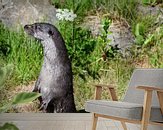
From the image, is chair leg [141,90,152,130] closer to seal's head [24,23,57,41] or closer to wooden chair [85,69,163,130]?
wooden chair [85,69,163,130]

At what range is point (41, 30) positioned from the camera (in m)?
4.36

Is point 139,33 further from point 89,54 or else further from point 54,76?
point 54,76

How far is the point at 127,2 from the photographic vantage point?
447 cm

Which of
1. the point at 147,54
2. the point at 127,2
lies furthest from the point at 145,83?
the point at 127,2

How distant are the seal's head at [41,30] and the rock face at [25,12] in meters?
0.10

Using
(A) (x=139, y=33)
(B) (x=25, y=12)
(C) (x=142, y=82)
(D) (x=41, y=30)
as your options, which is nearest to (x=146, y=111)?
(C) (x=142, y=82)

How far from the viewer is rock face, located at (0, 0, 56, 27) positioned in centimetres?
450

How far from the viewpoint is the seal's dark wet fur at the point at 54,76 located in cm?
427

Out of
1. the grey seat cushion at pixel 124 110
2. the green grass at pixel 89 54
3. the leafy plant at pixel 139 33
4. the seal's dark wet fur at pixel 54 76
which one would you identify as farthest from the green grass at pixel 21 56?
the grey seat cushion at pixel 124 110

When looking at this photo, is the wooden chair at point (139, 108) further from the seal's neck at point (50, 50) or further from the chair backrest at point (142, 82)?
the seal's neck at point (50, 50)

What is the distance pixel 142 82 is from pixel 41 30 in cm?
161

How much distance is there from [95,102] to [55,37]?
65.6 inches

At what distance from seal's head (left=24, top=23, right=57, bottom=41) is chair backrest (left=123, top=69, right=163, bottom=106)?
1.40m

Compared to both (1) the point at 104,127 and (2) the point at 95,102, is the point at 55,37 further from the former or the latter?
(2) the point at 95,102
